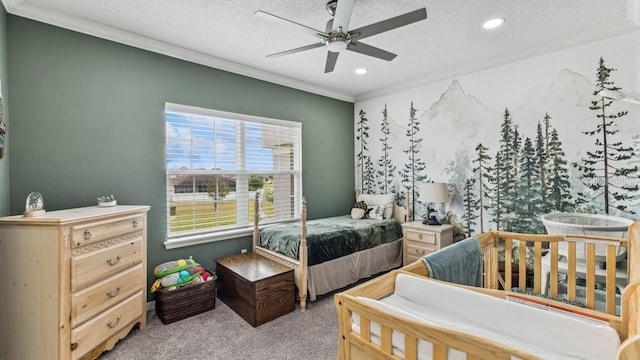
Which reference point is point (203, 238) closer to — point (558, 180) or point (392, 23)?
point (392, 23)

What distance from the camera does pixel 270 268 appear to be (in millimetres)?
2783

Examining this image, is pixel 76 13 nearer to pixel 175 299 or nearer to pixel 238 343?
pixel 175 299

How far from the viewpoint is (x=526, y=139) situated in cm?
312

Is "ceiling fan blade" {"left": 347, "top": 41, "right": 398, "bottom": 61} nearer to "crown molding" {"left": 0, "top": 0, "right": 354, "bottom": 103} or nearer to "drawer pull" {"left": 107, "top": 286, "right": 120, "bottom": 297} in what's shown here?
"crown molding" {"left": 0, "top": 0, "right": 354, "bottom": 103}

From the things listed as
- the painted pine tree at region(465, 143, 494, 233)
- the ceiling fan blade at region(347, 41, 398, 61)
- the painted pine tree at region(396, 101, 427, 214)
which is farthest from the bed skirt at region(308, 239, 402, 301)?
the ceiling fan blade at region(347, 41, 398, 61)

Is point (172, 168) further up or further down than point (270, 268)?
further up

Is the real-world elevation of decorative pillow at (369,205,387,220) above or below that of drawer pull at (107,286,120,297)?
above

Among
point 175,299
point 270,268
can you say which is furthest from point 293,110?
point 175,299

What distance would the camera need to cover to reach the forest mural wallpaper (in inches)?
103

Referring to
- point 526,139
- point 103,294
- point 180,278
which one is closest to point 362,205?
point 526,139

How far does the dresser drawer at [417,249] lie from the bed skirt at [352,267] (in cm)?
22

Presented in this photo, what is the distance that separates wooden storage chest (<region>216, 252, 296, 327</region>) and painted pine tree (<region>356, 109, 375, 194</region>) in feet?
7.46

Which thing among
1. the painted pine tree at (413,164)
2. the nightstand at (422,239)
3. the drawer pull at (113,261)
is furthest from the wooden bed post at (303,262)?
the painted pine tree at (413,164)

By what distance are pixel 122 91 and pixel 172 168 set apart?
2.71ft
